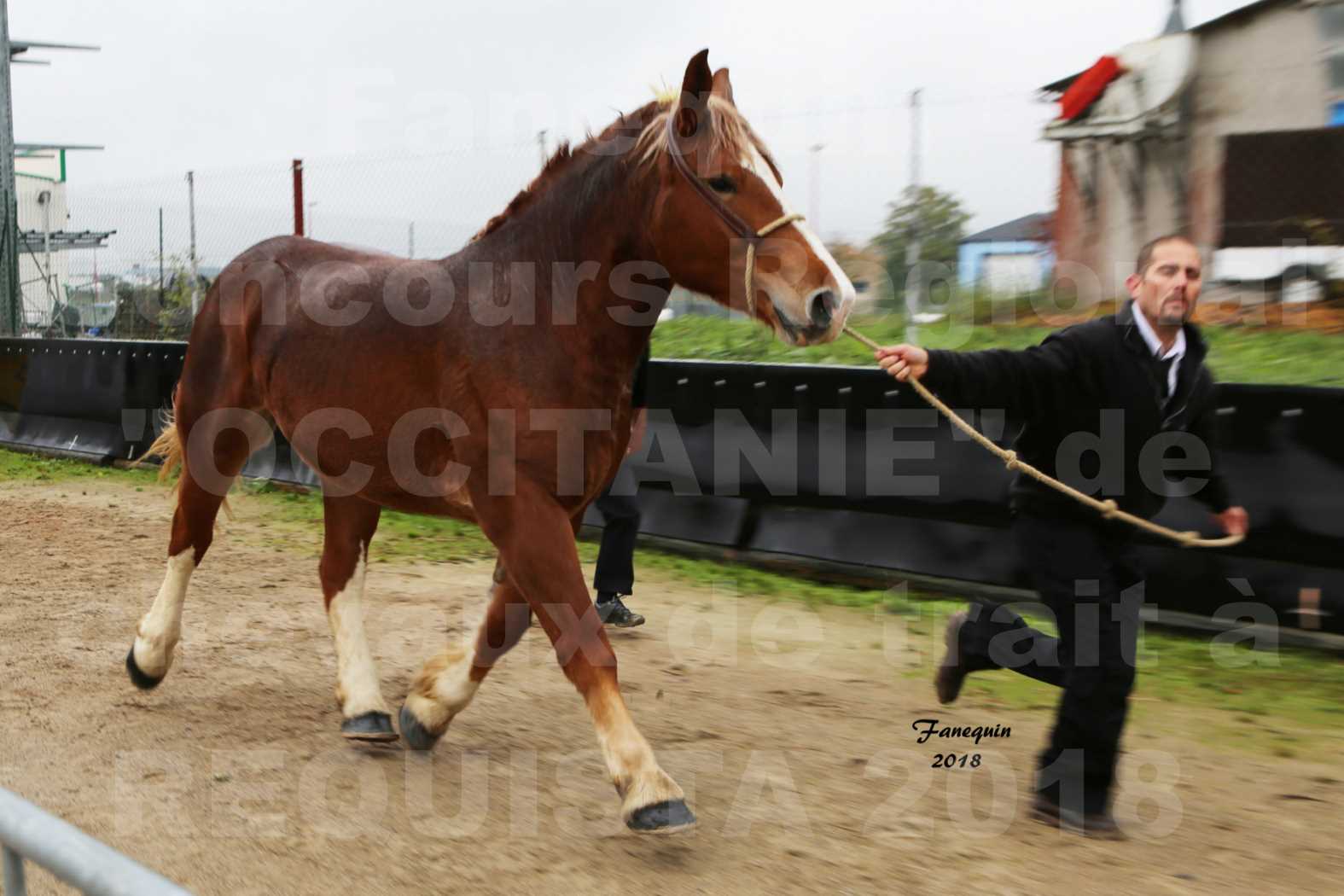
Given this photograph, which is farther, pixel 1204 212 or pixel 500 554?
pixel 1204 212

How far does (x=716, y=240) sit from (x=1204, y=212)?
7575mm

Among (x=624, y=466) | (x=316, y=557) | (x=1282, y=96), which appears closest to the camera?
(x=624, y=466)

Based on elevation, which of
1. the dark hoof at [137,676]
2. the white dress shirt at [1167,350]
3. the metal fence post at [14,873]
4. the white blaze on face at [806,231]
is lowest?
the dark hoof at [137,676]

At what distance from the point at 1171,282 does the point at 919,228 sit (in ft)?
19.4

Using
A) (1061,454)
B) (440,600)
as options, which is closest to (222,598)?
(440,600)

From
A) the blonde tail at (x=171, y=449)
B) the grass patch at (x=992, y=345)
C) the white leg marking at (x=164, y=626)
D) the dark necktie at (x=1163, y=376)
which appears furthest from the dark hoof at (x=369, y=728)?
the grass patch at (x=992, y=345)

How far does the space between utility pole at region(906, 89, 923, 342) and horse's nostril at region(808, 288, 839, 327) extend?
581 centimetres

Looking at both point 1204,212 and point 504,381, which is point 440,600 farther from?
point 1204,212

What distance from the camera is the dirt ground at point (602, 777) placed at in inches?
130

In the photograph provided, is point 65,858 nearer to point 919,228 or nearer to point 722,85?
point 722,85

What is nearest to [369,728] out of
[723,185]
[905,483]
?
[723,185]

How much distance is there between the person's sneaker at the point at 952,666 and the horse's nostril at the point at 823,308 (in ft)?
4.16

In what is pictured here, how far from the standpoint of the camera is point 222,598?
21.5ft

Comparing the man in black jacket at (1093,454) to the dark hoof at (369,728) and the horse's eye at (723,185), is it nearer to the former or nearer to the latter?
the horse's eye at (723,185)
